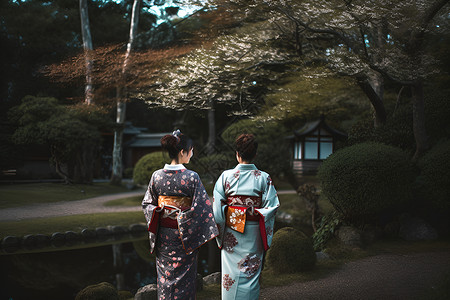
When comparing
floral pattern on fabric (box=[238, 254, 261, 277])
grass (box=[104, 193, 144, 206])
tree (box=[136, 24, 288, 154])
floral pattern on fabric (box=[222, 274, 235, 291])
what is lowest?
grass (box=[104, 193, 144, 206])

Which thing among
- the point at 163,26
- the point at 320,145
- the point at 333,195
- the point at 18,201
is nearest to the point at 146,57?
the point at 163,26

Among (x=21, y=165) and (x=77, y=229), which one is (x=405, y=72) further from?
(x=21, y=165)

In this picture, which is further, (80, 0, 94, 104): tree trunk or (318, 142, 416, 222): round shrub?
(80, 0, 94, 104): tree trunk

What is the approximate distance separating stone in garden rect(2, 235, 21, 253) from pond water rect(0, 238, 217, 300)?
357mm

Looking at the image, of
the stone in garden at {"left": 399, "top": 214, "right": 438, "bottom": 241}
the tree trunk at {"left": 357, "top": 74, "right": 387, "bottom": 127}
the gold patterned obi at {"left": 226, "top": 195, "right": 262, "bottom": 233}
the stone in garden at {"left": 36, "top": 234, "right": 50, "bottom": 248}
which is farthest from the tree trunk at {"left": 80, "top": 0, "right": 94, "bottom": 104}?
the stone in garden at {"left": 399, "top": 214, "right": 438, "bottom": 241}

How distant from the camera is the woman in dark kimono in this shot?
11.9 feet

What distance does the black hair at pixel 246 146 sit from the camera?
12.3ft

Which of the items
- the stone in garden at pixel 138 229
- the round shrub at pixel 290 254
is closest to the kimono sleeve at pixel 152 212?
the round shrub at pixel 290 254

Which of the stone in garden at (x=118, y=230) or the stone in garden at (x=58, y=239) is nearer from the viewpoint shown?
the stone in garden at (x=58, y=239)

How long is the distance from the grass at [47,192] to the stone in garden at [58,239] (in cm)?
193

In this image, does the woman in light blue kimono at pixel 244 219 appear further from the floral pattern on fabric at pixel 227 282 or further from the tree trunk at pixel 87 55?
the tree trunk at pixel 87 55

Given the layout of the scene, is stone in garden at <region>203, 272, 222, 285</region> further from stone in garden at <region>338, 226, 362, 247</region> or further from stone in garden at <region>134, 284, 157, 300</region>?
stone in garden at <region>338, 226, 362, 247</region>

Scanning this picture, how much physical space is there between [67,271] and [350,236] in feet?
18.2

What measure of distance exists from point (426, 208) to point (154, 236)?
20.3 feet
